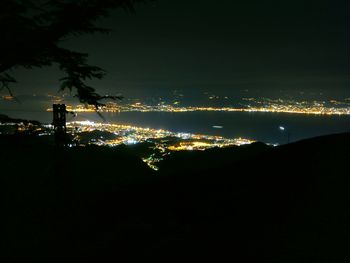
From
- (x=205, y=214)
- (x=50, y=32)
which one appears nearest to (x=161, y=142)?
(x=205, y=214)

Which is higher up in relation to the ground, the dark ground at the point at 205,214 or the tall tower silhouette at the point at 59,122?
the tall tower silhouette at the point at 59,122

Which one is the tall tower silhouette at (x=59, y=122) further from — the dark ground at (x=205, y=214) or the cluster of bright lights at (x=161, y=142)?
the cluster of bright lights at (x=161, y=142)

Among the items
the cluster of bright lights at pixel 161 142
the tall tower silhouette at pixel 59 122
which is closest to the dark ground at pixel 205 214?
the tall tower silhouette at pixel 59 122

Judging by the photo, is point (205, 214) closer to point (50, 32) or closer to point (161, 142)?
point (50, 32)

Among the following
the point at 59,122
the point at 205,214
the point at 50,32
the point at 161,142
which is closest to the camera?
the point at 50,32

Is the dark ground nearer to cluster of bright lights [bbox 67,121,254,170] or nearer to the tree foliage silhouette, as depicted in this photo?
the tree foliage silhouette

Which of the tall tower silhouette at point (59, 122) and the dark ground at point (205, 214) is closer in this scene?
the dark ground at point (205, 214)

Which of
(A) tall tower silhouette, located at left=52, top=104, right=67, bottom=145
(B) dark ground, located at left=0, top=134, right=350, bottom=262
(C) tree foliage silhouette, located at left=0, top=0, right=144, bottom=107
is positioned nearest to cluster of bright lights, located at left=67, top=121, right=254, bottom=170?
(B) dark ground, located at left=0, top=134, right=350, bottom=262

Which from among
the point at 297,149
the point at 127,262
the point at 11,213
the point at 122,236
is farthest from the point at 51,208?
A: the point at 297,149
